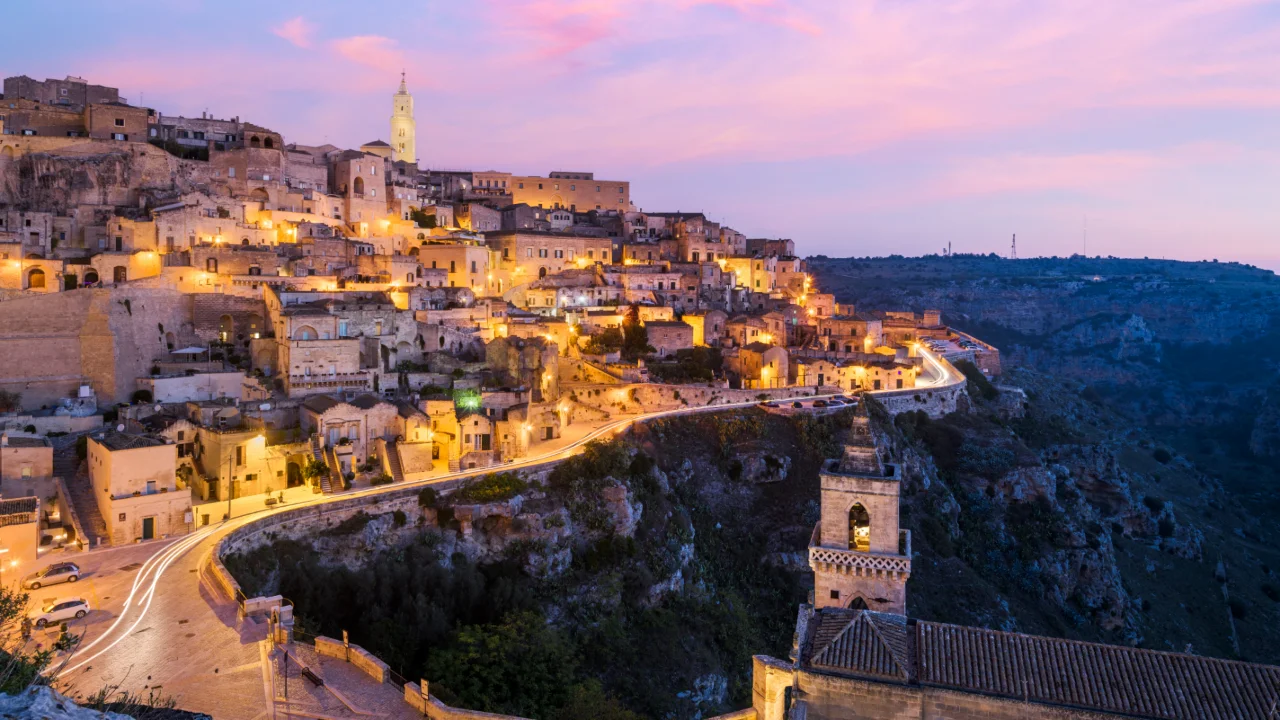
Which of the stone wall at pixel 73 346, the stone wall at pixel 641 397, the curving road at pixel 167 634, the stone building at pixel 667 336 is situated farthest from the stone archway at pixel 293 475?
the stone building at pixel 667 336

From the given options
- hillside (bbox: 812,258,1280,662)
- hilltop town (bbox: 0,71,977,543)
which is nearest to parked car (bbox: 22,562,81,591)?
hilltop town (bbox: 0,71,977,543)

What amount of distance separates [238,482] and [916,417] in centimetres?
4214

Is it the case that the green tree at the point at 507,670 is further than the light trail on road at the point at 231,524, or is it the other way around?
the green tree at the point at 507,670

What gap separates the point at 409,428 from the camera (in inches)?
1417

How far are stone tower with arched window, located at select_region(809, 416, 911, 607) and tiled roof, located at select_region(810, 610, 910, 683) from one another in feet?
3.83

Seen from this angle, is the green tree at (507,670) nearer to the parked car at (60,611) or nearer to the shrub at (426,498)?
the shrub at (426,498)

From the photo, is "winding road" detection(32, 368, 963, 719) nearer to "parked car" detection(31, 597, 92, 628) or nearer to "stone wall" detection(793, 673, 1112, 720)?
"parked car" detection(31, 597, 92, 628)

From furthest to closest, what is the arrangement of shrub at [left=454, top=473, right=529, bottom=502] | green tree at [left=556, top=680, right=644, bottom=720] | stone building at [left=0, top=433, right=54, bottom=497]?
shrub at [left=454, top=473, right=529, bottom=502] < stone building at [left=0, top=433, right=54, bottom=497] < green tree at [left=556, top=680, right=644, bottom=720]

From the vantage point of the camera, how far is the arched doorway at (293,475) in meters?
33.4

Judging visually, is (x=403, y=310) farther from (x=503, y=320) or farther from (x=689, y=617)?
(x=689, y=617)

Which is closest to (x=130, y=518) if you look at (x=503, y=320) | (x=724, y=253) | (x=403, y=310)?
(x=403, y=310)

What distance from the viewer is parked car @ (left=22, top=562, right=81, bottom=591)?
21809 mm

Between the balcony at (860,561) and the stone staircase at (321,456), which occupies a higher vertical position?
the balcony at (860,561)

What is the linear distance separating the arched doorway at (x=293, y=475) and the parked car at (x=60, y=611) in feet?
42.4
